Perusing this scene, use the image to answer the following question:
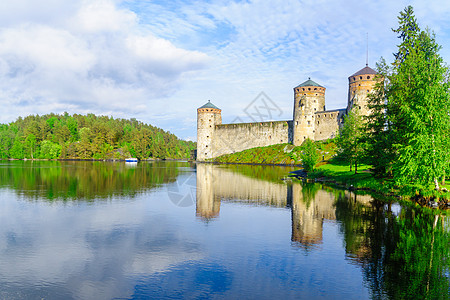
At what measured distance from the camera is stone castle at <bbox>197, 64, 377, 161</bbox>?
230 feet

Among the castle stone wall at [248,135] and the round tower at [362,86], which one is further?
the castle stone wall at [248,135]

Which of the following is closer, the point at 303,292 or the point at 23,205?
the point at 303,292

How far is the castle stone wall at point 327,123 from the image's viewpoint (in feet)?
258

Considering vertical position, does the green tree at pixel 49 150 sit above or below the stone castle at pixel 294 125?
below

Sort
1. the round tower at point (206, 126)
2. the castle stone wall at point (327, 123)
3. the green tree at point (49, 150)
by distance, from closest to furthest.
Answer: the castle stone wall at point (327, 123)
the round tower at point (206, 126)
the green tree at point (49, 150)

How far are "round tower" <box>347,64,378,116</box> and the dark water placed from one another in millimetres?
50757

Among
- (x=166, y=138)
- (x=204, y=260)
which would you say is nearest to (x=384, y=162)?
(x=204, y=260)

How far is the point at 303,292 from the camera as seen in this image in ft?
31.8

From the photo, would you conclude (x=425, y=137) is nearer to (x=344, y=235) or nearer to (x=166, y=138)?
(x=344, y=235)

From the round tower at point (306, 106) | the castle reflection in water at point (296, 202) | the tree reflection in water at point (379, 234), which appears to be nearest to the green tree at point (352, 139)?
the castle reflection in water at point (296, 202)

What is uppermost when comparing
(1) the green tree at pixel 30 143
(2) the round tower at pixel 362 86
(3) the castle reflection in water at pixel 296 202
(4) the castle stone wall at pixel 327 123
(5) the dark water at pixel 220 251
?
(2) the round tower at pixel 362 86

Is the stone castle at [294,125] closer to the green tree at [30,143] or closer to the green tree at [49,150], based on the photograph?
the green tree at [49,150]

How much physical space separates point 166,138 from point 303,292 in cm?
19057

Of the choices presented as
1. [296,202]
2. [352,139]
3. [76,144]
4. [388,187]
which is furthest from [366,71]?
[76,144]
